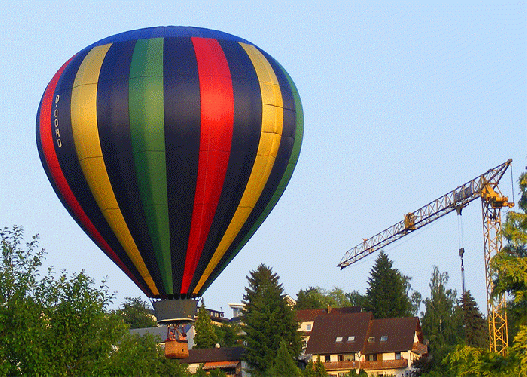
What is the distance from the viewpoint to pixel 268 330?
7381cm

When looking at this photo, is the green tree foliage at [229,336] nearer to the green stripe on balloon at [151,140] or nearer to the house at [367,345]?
the house at [367,345]

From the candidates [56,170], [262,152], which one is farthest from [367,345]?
[56,170]

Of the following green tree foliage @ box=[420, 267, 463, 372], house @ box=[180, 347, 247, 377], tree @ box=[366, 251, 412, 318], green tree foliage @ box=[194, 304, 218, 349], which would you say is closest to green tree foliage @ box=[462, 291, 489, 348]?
green tree foliage @ box=[420, 267, 463, 372]

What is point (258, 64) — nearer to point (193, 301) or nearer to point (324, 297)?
point (193, 301)

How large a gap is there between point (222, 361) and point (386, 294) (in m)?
20.6

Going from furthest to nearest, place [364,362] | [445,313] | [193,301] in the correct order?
[445,313], [364,362], [193,301]

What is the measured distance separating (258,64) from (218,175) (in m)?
3.96

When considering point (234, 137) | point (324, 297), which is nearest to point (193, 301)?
point (234, 137)

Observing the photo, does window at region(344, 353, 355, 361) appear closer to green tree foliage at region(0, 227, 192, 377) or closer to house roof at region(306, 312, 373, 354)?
house roof at region(306, 312, 373, 354)

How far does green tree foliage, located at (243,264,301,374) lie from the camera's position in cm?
7281

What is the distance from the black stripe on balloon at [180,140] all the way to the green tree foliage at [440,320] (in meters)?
43.8

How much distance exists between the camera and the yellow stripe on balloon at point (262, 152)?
100 feet

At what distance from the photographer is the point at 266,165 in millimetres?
30875

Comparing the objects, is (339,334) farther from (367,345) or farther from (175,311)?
(175,311)
